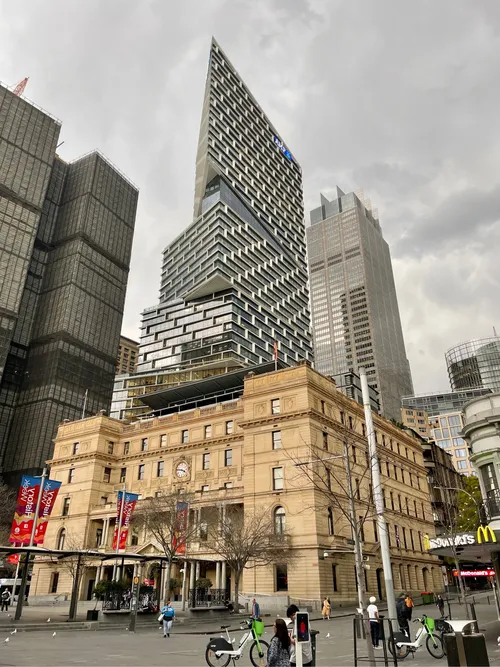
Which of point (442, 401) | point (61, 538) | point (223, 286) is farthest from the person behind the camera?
point (442, 401)

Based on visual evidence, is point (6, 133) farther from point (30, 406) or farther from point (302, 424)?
point (302, 424)

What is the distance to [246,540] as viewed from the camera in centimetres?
4200

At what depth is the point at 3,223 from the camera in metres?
128

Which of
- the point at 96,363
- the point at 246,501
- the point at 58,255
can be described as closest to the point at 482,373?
the point at 96,363

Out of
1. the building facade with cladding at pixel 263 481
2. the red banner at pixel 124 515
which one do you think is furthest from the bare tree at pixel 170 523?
the red banner at pixel 124 515

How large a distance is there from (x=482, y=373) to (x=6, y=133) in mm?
176385

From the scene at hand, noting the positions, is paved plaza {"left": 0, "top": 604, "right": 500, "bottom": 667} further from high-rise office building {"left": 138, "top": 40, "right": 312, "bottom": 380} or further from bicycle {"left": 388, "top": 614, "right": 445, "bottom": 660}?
high-rise office building {"left": 138, "top": 40, "right": 312, "bottom": 380}

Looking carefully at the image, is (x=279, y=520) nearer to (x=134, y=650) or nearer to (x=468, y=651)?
(x=134, y=650)

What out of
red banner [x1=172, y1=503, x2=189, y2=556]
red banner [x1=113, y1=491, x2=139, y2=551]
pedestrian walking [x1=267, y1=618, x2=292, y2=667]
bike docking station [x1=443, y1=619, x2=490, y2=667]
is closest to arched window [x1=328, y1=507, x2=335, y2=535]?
red banner [x1=172, y1=503, x2=189, y2=556]

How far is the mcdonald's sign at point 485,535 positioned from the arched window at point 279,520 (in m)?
29.8

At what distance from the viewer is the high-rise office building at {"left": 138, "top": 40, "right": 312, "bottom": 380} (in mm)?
149375

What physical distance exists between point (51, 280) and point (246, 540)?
126 meters

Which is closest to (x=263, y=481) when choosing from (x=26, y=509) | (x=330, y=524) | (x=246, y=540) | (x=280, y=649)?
(x=330, y=524)

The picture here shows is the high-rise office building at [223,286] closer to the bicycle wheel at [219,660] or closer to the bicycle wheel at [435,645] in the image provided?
the bicycle wheel at [435,645]
